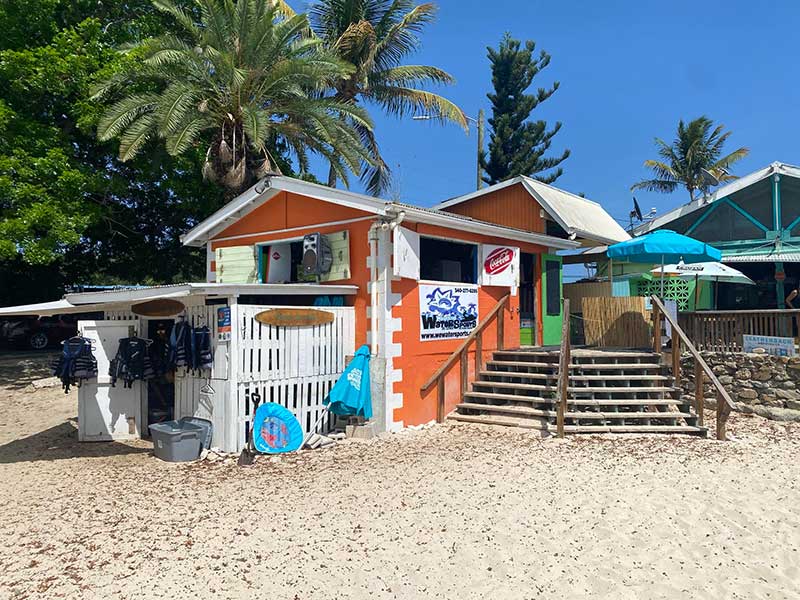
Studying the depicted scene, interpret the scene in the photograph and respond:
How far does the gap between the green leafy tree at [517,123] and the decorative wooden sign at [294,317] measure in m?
17.4

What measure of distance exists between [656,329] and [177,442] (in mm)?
7962

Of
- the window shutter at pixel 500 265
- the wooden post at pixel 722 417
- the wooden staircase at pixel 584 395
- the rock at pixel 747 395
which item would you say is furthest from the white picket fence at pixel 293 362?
the rock at pixel 747 395

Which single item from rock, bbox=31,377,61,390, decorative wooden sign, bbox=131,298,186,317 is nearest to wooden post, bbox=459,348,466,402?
decorative wooden sign, bbox=131,298,186,317

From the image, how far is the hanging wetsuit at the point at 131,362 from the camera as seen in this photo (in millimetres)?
7961

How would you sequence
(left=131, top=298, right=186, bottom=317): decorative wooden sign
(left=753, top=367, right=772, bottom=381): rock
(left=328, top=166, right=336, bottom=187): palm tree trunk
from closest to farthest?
1. (left=131, top=298, right=186, bottom=317): decorative wooden sign
2. (left=753, top=367, right=772, bottom=381): rock
3. (left=328, top=166, right=336, bottom=187): palm tree trunk

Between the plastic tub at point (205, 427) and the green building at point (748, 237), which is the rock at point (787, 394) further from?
the plastic tub at point (205, 427)

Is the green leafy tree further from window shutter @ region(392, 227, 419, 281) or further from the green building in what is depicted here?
window shutter @ region(392, 227, 419, 281)

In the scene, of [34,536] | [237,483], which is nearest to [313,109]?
[237,483]

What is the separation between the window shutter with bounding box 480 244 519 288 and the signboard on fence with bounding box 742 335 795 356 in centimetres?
443

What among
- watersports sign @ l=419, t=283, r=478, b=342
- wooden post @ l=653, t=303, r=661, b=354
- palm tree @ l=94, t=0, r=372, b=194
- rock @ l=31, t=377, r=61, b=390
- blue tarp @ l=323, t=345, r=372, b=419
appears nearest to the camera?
blue tarp @ l=323, t=345, r=372, b=419

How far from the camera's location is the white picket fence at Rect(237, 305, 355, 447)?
A: 7.32 meters

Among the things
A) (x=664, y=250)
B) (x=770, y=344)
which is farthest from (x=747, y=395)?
(x=664, y=250)

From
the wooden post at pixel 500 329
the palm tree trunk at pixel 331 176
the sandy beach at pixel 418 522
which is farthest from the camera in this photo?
the palm tree trunk at pixel 331 176

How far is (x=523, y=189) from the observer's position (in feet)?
43.4
